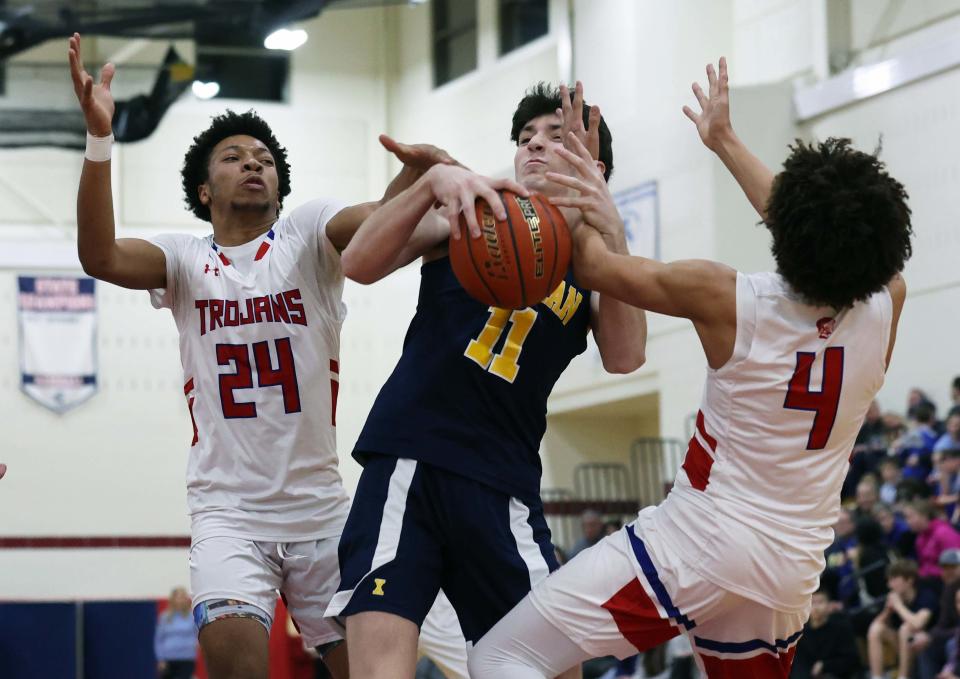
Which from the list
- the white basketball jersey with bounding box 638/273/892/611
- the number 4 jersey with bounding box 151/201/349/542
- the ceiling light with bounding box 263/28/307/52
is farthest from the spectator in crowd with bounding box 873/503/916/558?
the ceiling light with bounding box 263/28/307/52

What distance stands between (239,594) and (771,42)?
14.2 metres

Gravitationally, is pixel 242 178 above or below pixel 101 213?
above

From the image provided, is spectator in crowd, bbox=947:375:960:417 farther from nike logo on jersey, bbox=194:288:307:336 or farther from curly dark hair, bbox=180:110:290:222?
nike logo on jersey, bbox=194:288:307:336

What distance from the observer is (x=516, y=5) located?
21844 millimetres

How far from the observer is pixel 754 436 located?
4.10m

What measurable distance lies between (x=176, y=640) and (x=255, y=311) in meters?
12.5

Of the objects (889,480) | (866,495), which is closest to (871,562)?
(866,495)

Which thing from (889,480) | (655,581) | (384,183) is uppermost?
(384,183)

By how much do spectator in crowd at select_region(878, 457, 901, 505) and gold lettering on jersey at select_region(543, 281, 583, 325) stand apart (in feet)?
29.7

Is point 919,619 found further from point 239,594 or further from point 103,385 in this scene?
point 103,385

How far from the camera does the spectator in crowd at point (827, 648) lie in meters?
11.5

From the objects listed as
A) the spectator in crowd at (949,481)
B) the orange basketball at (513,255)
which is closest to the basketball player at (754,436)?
the orange basketball at (513,255)

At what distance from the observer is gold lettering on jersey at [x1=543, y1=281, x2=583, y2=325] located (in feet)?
15.3

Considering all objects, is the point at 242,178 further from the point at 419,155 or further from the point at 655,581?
the point at 655,581
